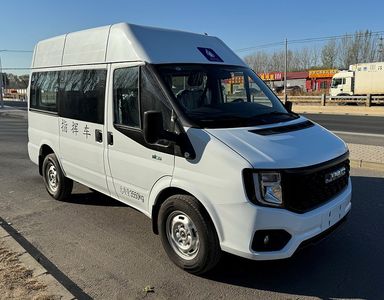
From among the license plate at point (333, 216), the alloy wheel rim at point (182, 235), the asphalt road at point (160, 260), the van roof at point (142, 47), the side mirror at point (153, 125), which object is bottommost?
the asphalt road at point (160, 260)

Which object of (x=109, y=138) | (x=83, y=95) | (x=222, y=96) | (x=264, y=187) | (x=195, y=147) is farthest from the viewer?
(x=83, y=95)

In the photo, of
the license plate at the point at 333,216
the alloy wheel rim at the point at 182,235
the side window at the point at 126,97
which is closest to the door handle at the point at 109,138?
the side window at the point at 126,97

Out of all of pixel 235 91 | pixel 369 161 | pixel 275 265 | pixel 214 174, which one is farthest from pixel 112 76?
pixel 369 161

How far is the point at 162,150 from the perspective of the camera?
4.18 metres

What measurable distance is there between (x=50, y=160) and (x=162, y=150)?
3055 millimetres

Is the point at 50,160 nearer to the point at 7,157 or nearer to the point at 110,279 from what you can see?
the point at 110,279

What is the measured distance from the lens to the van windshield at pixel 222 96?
4.23 metres

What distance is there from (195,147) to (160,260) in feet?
4.58

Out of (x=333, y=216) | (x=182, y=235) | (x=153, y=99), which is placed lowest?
(x=182, y=235)

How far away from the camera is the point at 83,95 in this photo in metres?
5.47

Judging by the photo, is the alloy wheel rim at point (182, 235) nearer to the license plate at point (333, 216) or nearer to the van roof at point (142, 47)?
the license plate at point (333, 216)

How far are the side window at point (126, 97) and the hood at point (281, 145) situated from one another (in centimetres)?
109

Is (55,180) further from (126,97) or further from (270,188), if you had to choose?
(270,188)

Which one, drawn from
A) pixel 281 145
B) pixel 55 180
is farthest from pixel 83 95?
pixel 281 145
